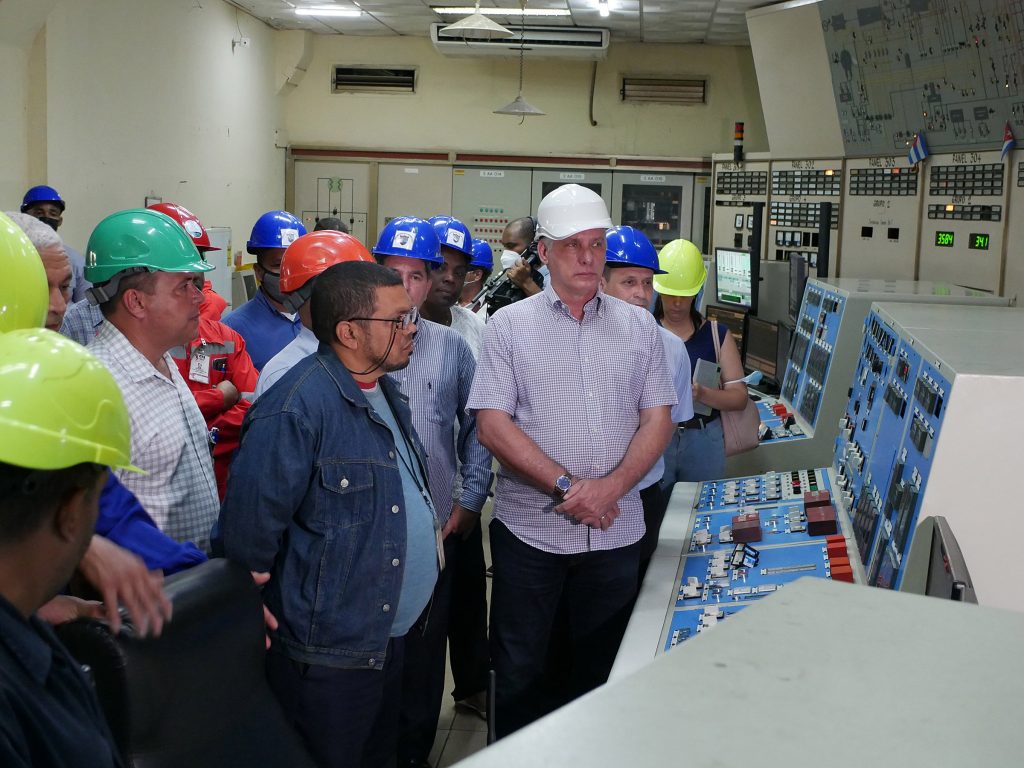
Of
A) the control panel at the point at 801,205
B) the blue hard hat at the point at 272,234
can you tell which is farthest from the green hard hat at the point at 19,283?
the control panel at the point at 801,205

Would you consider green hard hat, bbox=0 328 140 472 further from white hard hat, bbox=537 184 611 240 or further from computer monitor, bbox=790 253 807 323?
computer monitor, bbox=790 253 807 323

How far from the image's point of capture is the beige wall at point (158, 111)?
6.09 m

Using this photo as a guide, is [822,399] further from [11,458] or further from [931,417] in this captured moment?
[11,458]

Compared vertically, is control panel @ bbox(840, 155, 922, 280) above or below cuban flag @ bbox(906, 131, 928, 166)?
below

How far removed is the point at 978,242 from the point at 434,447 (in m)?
4.00

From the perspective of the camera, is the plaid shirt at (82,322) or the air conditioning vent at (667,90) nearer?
the plaid shirt at (82,322)

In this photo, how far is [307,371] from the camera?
1941 millimetres

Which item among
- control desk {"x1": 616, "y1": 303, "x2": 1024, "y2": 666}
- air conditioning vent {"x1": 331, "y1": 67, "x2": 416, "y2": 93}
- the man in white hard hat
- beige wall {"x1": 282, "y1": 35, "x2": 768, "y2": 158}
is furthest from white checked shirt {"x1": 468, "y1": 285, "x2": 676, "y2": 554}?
air conditioning vent {"x1": 331, "y1": 67, "x2": 416, "y2": 93}

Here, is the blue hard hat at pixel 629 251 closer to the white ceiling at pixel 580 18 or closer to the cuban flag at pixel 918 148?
the cuban flag at pixel 918 148

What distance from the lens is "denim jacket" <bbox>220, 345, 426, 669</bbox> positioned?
73.3 inches

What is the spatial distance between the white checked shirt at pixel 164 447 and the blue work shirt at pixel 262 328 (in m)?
1.19

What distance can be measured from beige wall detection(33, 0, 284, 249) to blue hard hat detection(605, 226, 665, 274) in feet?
13.0

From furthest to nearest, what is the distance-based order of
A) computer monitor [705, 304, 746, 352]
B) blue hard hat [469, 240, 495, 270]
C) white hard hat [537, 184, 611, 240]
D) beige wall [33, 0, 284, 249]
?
computer monitor [705, 304, 746, 352]
beige wall [33, 0, 284, 249]
blue hard hat [469, 240, 495, 270]
white hard hat [537, 184, 611, 240]

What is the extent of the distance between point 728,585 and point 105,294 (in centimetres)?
150
